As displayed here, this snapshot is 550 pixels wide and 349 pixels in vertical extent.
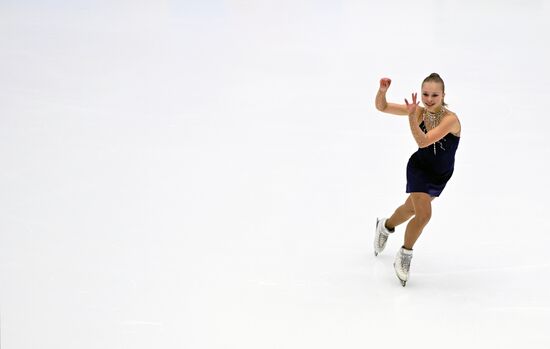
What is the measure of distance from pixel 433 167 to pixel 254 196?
55.5 inches

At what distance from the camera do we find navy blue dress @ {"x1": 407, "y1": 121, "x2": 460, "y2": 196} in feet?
11.0

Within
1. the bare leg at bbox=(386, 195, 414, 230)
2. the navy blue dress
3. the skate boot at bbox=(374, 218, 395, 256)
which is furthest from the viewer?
the skate boot at bbox=(374, 218, 395, 256)

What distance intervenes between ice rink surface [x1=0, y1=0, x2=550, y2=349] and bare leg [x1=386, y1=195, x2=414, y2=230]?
0.19m

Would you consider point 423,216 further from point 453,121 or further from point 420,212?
point 453,121

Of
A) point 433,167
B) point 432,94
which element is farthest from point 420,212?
point 432,94

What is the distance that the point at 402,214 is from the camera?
372 cm

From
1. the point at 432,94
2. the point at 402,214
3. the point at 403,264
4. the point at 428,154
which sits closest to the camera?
the point at 432,94

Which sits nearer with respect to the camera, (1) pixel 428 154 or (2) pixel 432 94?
(2) pixel 432 94

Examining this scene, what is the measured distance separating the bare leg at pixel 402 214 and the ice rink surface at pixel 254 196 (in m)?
0.19

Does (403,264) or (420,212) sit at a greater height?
(420,212)

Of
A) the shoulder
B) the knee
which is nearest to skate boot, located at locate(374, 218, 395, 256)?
the knee

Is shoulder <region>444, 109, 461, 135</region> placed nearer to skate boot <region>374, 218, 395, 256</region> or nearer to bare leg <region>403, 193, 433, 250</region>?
bare leg <region>403, 193, 433, 250</region>

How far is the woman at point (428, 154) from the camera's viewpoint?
10.6ft

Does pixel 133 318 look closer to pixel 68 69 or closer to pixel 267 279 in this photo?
pixel 267 279
